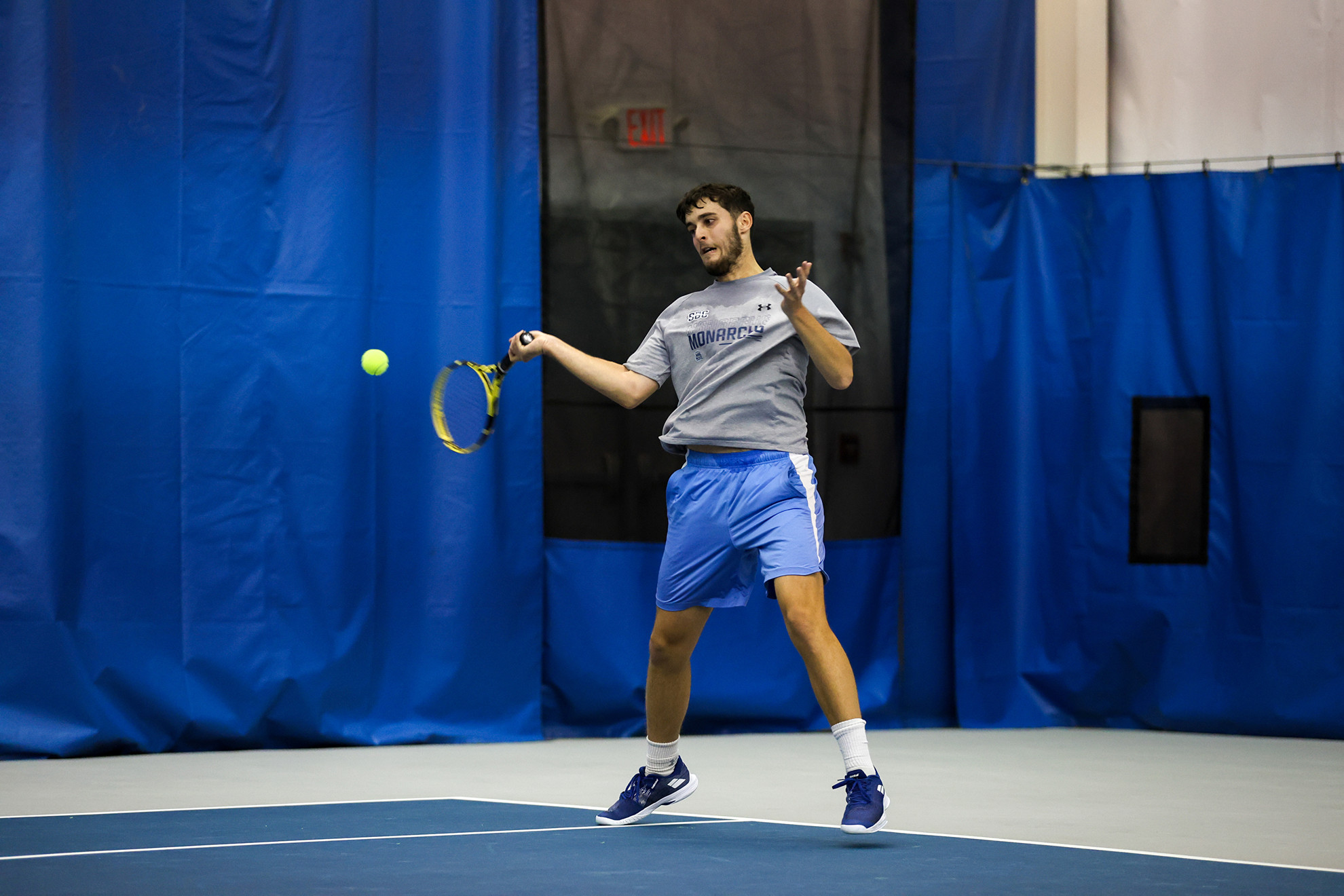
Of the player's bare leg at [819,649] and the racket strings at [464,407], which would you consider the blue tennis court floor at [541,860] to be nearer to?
the player's bare leg at [819,649]

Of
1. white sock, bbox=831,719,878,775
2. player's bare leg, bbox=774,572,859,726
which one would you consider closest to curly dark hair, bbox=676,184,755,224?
player's bare leg, bbox=774,572,859,726

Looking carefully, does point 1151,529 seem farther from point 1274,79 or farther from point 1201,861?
point 1201,861

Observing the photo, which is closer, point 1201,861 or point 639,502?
point 1201,861

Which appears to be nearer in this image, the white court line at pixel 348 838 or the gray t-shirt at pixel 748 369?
the white court line at pixel 348 838

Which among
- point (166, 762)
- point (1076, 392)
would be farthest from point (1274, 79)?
point (166, 762)

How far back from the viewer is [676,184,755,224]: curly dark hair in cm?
412

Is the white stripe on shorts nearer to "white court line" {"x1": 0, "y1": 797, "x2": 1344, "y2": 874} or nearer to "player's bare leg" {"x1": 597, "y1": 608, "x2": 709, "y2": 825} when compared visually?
"player's bare leg" {"x1": 597, "y1": 608, "x2": 709, "y2": 825}

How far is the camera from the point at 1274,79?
6.66 metres

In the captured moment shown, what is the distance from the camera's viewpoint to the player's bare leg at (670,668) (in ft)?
13.5

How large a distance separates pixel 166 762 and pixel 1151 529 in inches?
154

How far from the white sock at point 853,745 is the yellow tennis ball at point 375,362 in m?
2.32

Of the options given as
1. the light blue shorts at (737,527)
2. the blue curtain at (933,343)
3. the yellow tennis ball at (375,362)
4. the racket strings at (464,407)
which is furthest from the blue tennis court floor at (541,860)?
the blue curtain at (933,343)

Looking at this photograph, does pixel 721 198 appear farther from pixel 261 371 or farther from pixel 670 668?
pixel 261 371

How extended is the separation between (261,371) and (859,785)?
116 inches
